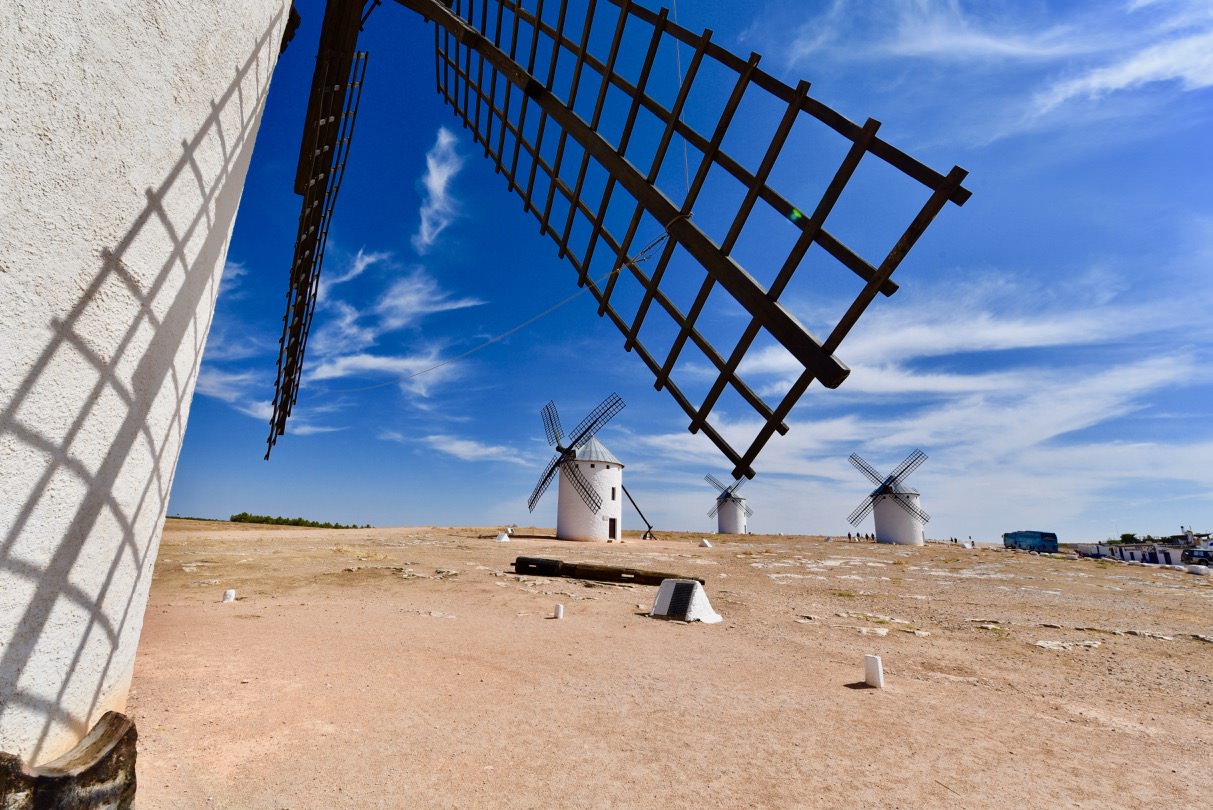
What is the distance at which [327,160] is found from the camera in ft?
23.7

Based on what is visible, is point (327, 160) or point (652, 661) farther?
point (327, 160)

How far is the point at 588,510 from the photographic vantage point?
28.4 m

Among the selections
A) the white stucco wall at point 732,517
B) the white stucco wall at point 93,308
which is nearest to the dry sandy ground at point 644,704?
the white stucco wall at point 93,308

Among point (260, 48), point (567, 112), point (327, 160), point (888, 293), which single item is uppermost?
point (327, 160)

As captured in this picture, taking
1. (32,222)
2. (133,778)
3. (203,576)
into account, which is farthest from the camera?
(203,576)

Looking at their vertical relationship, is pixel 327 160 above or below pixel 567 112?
above

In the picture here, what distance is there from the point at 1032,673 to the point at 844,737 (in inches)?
156

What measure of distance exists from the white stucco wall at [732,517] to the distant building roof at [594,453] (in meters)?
23.1

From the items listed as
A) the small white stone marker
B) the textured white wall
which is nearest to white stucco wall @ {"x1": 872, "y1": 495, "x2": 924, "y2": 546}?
the textured white wall

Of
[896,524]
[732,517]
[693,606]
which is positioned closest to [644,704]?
[693,606]

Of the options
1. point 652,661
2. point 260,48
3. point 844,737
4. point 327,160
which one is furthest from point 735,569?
point 260,48

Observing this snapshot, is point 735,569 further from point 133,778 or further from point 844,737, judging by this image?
point 133,778

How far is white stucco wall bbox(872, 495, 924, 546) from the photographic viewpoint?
126ft

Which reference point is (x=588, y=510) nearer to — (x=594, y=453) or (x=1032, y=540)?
(x=594, y=453)
